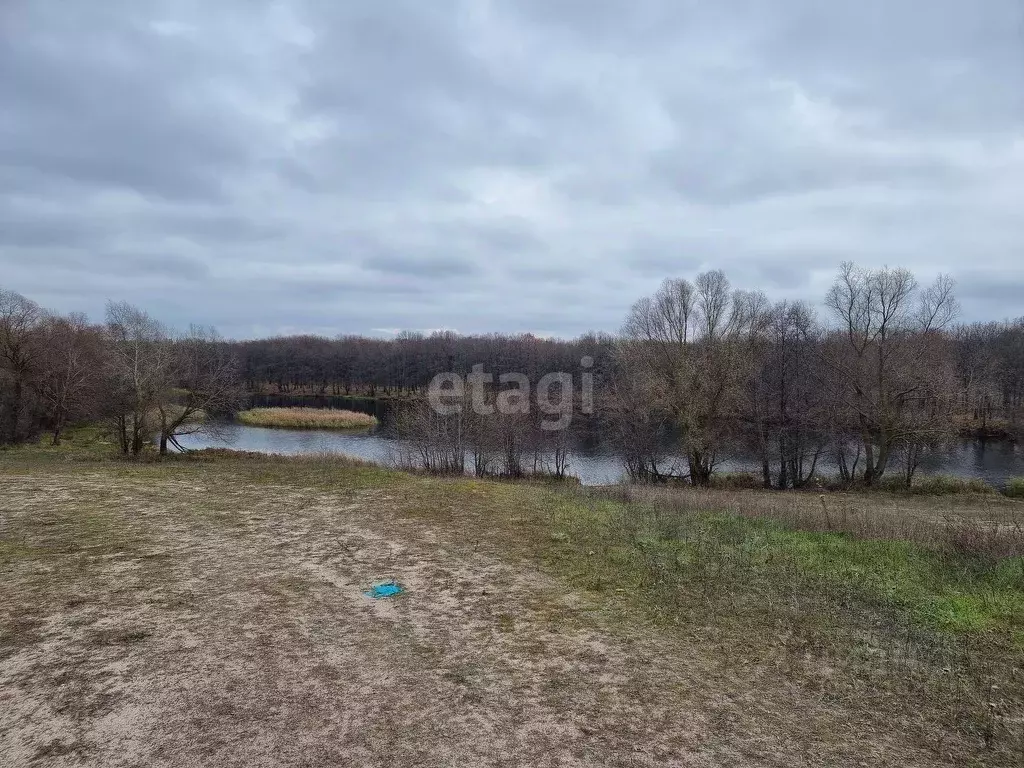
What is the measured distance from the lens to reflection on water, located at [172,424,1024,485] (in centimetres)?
2594

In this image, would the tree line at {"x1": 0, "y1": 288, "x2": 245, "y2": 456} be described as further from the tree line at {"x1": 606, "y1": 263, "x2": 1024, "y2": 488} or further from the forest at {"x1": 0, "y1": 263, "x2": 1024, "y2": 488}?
the tree line at {"x1": 606, "y1": 263, "x2": 1024, "y2": 488}

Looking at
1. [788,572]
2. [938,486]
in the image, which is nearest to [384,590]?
[788,572]

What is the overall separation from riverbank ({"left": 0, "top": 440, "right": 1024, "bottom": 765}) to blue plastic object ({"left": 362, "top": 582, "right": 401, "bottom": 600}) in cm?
15

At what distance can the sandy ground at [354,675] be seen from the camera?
3023mm

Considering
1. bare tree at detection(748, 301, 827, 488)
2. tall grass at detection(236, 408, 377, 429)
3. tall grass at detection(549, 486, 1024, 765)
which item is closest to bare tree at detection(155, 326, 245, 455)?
tall grass at detection(549, 486, 1024, 765)

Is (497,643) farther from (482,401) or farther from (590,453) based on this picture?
(590,453)

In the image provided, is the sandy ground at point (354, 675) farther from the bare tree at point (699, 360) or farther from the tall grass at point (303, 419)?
the tall grass at point (303, 419)

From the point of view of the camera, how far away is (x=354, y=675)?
3.77 m

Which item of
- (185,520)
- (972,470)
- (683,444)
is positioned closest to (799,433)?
(683,444)

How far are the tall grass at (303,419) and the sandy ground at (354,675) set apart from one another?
1404 inches

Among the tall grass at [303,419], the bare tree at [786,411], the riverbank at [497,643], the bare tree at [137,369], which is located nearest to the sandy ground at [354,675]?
the riverbank at [497,643]

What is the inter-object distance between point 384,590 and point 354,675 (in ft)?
5.21

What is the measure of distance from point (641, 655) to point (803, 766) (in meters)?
1.34

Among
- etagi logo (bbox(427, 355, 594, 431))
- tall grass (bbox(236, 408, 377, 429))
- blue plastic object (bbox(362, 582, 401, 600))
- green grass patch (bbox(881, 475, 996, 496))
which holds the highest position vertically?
etagi logo (bbox(427, 355, 594, 431))
